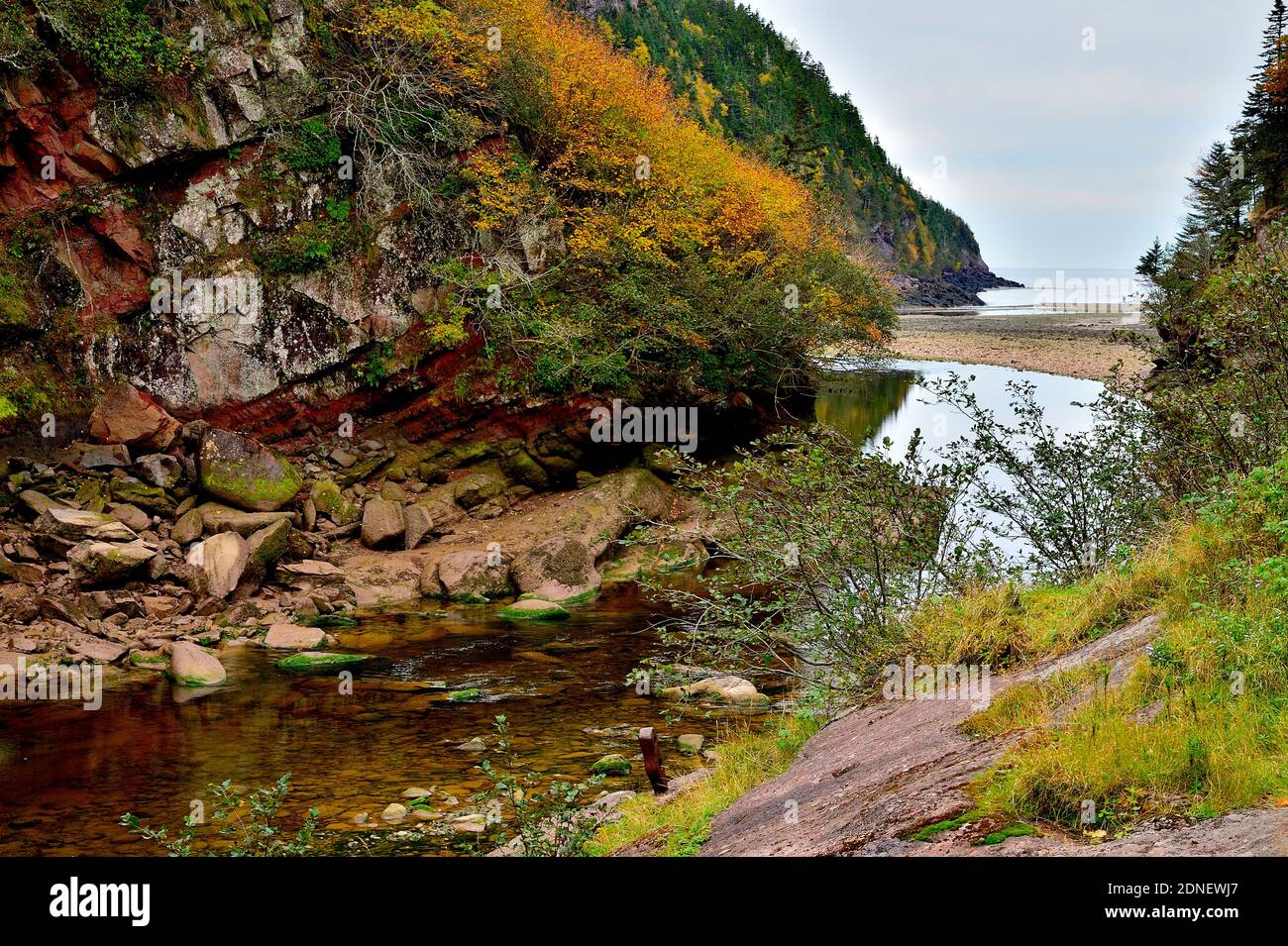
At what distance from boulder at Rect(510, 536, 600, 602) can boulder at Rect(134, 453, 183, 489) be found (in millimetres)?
7736

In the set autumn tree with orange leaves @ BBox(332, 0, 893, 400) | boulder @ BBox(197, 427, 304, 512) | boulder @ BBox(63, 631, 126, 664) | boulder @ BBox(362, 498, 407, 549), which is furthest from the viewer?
autumn tree with orange leaves @ BBox(332, 0, 893, 400)

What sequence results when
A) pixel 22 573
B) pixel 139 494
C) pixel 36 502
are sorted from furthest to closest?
pixel 139 494 → pixel 36 502 → pixel 22 573

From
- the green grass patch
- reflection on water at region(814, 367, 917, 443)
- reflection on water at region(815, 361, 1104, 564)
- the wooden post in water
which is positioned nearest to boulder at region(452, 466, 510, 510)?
reflection on water at region(815, 361, 1104, 564)

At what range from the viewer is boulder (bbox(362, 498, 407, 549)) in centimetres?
2245

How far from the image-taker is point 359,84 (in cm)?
2611

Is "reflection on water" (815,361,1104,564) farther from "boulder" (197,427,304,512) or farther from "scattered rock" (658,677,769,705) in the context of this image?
"scattered rock" (658,677,769,705)

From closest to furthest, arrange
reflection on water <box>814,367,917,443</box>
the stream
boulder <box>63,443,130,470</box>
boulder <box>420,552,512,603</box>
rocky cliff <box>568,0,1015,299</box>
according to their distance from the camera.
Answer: the stream
boulder <box>63,443,130,470</box>
boulder <box>420,552,512,603</box>
reflection on water <box>814,367,917,443</box>
rocky cliff <box>568,0,1015,299</box>

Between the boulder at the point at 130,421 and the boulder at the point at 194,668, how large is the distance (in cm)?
719

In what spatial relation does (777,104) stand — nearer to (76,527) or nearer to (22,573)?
(76,527)

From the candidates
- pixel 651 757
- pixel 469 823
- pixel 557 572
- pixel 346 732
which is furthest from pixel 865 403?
pixel 651 757

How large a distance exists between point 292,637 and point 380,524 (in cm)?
518

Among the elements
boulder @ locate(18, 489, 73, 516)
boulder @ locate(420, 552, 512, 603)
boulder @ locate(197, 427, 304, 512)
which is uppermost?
boulder @ locate(197, 427, 304, 512)

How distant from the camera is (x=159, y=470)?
21281 millimetres

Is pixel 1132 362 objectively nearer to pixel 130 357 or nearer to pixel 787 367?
pixel 787 367
